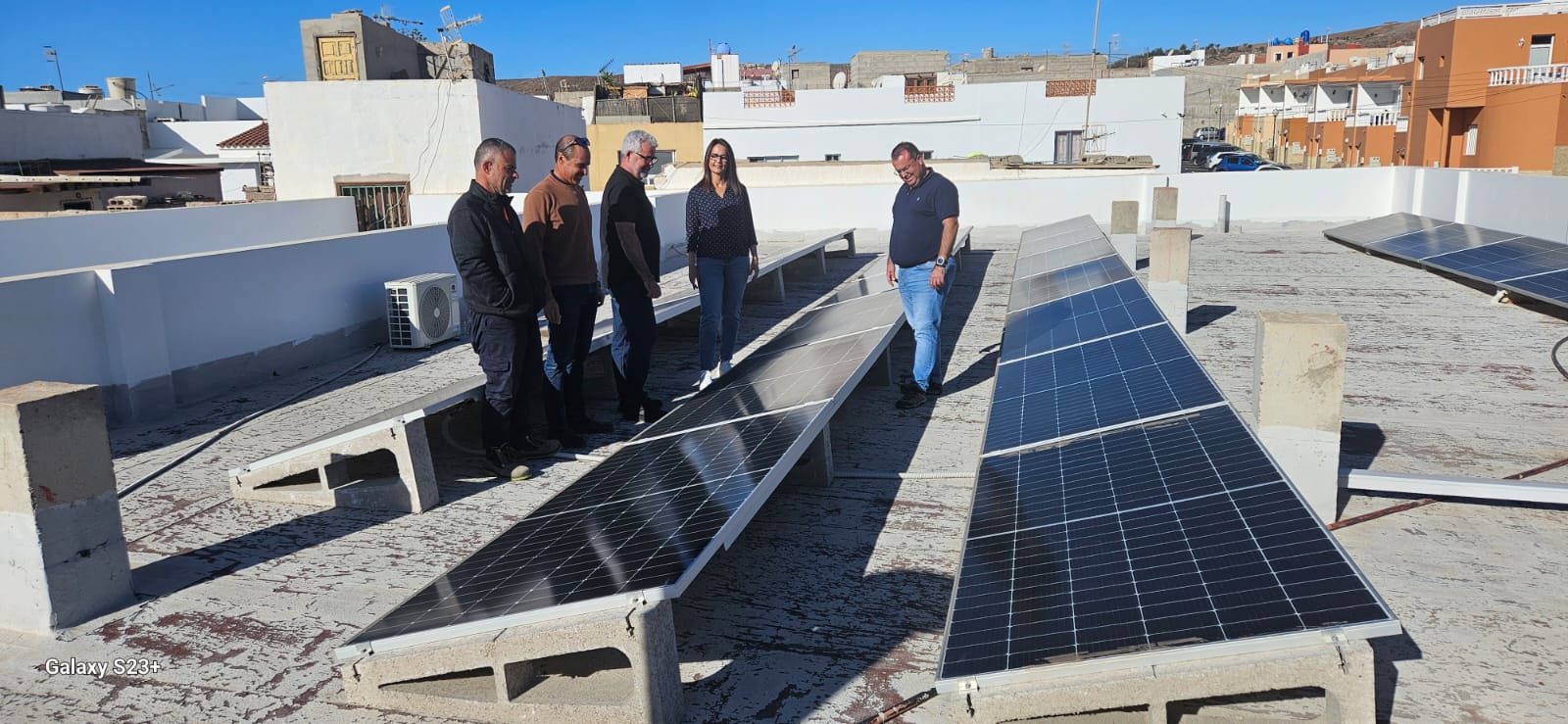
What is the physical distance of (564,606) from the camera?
298 cm

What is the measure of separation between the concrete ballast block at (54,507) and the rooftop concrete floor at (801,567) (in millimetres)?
140

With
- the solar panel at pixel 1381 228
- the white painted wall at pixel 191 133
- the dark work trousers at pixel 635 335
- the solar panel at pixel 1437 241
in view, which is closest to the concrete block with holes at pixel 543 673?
the dark work trousers at pixel 635 335

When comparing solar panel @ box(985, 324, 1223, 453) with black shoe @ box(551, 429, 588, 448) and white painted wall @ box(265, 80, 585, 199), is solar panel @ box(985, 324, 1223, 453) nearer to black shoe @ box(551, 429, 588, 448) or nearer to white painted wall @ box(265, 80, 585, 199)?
black shoe @ box(551, 429, 588, 448)

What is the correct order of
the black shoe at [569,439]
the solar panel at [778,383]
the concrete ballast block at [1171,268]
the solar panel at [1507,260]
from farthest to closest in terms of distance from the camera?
1. the solar panel at [1507,260]
2. the concrete ballast block at [1171,268]
3. the black shoe at [569,439]
4. the solar panel at [778,383]

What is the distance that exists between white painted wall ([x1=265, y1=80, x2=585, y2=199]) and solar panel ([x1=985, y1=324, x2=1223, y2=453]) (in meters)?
17.4

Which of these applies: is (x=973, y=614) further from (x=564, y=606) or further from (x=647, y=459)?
(x=647, y=459)

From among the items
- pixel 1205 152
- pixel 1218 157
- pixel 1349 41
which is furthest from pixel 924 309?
pixel 1349 41

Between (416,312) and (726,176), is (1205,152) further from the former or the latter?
(726,176)

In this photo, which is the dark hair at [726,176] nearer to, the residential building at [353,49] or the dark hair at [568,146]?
the dark hair at [568,146]

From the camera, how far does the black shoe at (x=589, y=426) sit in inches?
251

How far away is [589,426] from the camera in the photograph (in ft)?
21.1

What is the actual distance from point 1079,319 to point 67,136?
30.5 meters

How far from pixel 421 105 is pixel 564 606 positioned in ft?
65.5

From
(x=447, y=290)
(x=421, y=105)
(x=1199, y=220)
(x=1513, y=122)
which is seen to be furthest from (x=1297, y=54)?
(x=447, y=290)
